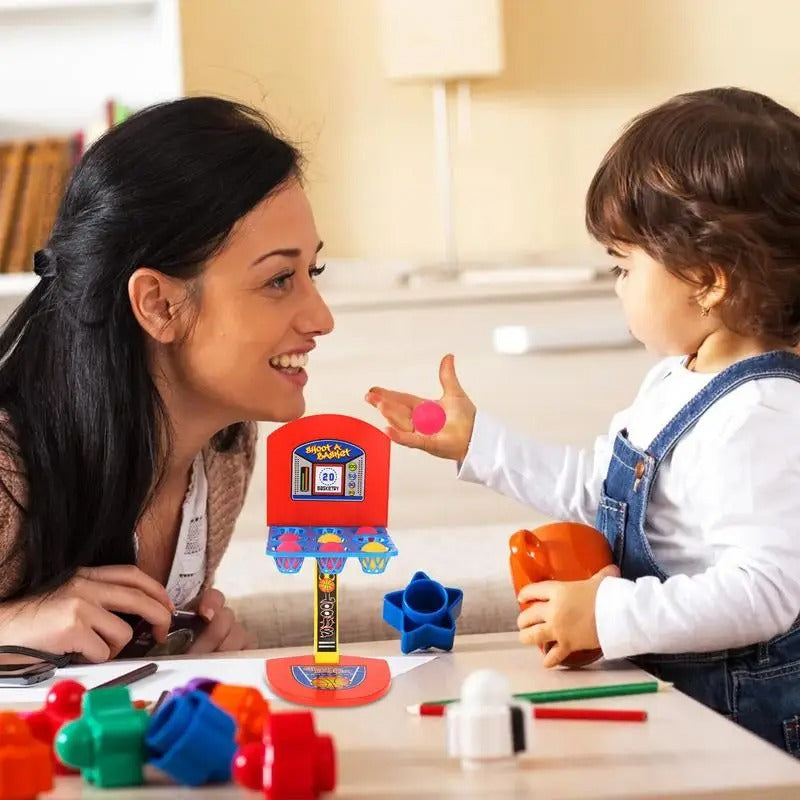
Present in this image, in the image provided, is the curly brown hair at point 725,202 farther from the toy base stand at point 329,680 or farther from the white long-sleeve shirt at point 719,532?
the toy base stand at point 329,680

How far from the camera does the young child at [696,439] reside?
1.02 metres

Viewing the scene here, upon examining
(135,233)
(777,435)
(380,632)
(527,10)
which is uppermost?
(527,10)

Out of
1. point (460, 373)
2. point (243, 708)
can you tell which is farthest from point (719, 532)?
point (460, 373)

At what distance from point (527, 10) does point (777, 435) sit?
7.20ft

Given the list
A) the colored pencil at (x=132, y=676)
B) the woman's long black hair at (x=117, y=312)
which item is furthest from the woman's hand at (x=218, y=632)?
the colored pencil at (x=132, y=676)

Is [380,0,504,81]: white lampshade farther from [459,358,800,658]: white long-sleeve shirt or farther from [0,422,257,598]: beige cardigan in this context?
[459,358,800,658]: white long-sleeve shirt

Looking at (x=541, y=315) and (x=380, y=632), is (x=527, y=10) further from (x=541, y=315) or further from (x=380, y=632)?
(x=380, y=632)

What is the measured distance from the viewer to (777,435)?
107 centimetres

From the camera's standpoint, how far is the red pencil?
0.88m

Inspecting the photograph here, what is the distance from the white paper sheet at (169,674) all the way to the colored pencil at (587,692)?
0.42ft

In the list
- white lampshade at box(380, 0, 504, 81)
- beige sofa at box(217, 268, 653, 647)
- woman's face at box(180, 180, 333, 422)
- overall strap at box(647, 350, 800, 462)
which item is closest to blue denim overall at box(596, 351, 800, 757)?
overall strap at box(647, 350, 800, 462)

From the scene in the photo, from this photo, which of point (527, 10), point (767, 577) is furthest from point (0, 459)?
point (527, 10)

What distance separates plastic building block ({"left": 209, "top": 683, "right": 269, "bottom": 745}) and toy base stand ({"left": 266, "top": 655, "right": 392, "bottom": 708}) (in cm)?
12

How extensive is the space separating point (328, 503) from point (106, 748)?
1.25ft
